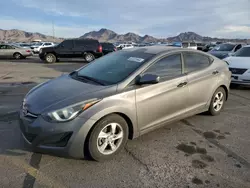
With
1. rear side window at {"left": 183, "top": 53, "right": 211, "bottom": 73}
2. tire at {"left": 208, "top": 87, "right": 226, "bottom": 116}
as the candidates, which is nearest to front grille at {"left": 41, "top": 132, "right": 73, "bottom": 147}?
rear side window at {"left": 183, "top": 53, "right": 211, "bottom": 73}

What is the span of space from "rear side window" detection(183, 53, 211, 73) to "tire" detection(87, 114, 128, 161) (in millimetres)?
1745

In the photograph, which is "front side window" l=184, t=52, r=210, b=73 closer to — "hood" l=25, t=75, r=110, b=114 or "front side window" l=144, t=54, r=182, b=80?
"front side window" l=144, t=54, r=182, b=80

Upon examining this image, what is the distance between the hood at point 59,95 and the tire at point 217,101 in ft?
8.79

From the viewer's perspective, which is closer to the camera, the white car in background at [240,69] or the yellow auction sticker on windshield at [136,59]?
the yellow auction sticker on windshield at [136,59]

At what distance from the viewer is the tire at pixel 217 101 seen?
463cm

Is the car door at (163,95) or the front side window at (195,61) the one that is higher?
the front side window at (195,61)

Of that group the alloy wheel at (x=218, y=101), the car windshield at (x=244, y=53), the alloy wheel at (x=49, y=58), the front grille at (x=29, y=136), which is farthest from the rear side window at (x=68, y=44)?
the front grille at (x=29, y=136)

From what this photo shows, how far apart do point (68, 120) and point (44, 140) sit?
1.31 ft

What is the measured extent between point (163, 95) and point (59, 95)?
162 cm

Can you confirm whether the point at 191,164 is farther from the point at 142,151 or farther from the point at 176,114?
the point at 176,114

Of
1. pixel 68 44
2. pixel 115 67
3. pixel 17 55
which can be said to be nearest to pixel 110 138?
pixel 115 67

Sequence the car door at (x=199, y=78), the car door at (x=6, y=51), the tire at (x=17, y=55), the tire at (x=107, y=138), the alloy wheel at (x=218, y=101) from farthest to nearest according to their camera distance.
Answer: the tire at (x=17, y=55), the car door at (x=6, y=51), the alloy wheel at (x=218, y=101), the car door at (x=199, y=78), the tire at (x=107, y=138)

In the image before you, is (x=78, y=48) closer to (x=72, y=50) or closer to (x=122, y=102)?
(x=72, y=50)

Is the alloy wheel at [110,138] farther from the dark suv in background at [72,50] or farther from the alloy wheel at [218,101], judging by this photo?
the dark suv in background at [72,50]
